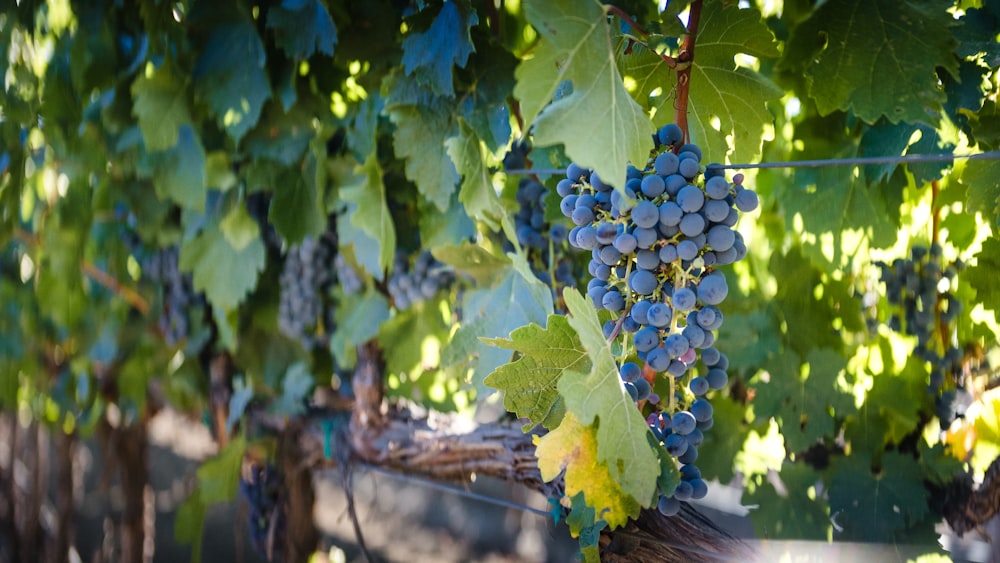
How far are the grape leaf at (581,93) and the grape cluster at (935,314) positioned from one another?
0.83 meters

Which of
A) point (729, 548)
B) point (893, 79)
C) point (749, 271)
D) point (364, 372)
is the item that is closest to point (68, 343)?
point (364, 372)

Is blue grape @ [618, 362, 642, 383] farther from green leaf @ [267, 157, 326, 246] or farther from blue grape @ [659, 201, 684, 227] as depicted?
green leaf @ [267, 157, 326, 246]

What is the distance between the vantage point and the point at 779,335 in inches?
60.3

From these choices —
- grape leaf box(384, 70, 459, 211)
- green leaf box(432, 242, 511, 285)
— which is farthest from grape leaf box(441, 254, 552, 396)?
grape leaf box(384, 70, 459, 211)

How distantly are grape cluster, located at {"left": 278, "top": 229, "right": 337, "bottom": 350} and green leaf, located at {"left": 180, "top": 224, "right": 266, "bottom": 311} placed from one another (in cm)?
10

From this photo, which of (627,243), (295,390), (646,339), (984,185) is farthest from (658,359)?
(295,390)

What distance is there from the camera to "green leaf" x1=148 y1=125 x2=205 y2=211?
1.64m

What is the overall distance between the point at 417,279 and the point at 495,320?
17.5 inches

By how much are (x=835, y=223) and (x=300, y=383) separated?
4.21ft

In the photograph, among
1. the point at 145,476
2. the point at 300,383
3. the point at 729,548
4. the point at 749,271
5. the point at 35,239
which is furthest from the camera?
the point at 145,476

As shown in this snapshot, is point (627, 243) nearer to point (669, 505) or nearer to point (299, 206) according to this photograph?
point (669, 505)

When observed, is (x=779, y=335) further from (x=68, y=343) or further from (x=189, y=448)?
(x=189, y=448)

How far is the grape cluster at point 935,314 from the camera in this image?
1.36 m

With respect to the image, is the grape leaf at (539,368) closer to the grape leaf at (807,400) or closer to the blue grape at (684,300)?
the blue grape at (684,300)
